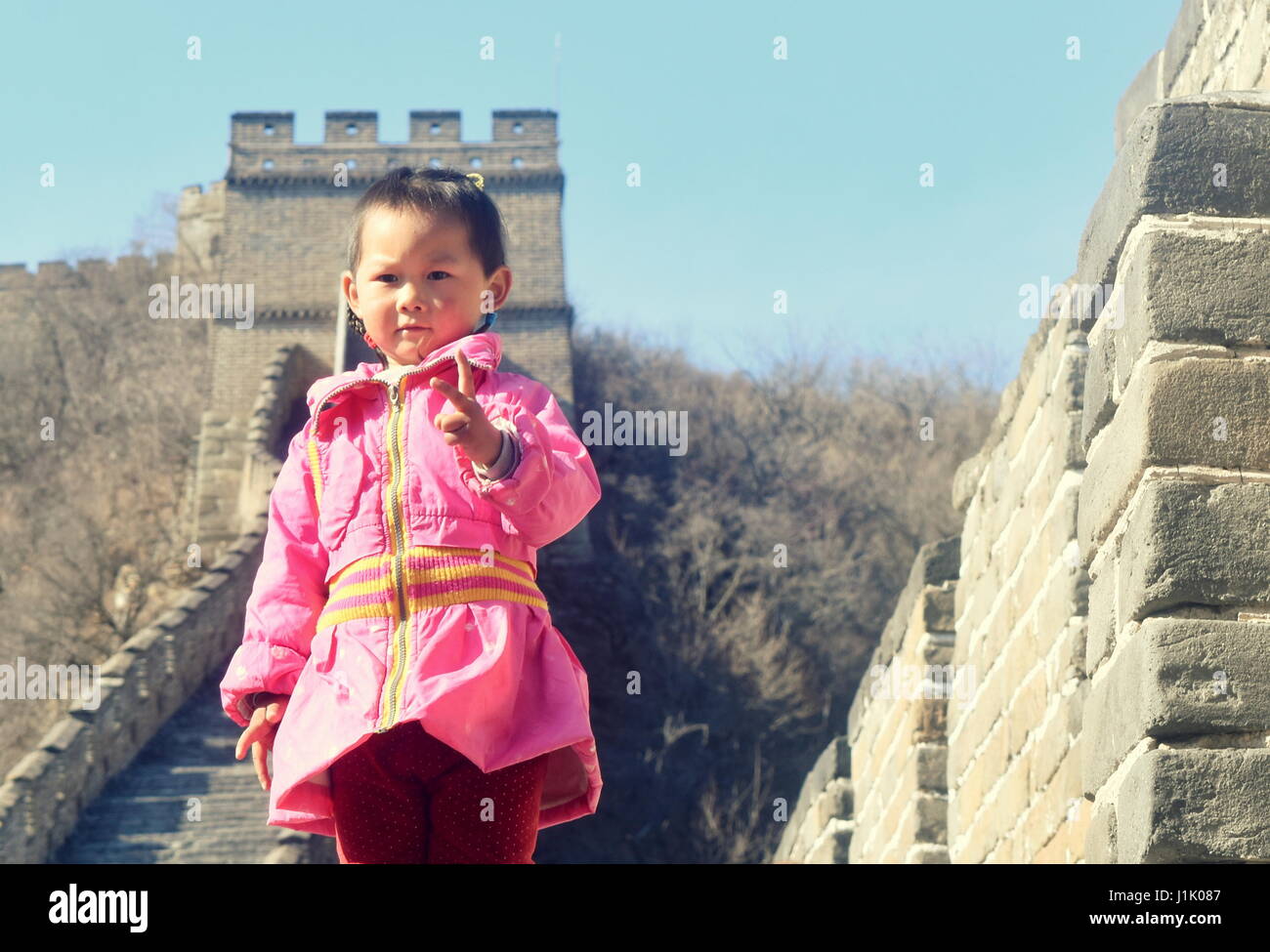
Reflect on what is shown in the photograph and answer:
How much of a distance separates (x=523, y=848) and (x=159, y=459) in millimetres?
35041

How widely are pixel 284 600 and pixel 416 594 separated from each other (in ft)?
1.09

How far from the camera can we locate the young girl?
304 cm

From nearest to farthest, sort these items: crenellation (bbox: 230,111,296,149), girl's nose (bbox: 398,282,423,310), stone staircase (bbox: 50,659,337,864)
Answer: girl's nose (bbox: 398,282,423,310), stone staircase (bbox: 50,659,337,864), crenellation (bbox: 230,111,296,149)

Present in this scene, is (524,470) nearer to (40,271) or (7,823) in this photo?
(7,823)

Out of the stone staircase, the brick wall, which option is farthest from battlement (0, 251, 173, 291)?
the brick wall

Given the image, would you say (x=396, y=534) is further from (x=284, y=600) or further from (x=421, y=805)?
(x=421, y=805)

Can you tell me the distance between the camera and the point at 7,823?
1683cm

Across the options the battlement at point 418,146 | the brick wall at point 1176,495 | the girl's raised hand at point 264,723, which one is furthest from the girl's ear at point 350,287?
the battlement at point 418,146

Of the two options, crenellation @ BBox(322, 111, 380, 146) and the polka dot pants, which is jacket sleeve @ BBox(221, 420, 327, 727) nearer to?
the polka dot pants

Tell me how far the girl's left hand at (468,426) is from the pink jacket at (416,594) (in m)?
0.07

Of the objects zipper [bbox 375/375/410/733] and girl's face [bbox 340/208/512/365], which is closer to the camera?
zipper [bbox 375/375/410/733]

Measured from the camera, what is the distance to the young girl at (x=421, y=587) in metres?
3.04

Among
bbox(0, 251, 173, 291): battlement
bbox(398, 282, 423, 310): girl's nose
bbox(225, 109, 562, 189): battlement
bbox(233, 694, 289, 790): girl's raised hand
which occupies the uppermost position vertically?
bbox(225, 109, 562, 189): battlement

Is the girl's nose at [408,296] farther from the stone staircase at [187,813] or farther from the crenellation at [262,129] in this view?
the crenellation at [262,129]
